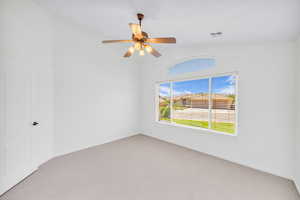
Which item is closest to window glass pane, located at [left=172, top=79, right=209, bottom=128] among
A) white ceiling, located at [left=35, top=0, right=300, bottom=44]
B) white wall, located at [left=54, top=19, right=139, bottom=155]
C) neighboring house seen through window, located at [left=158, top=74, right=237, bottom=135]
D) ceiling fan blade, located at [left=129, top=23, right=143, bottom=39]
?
neighboring house seen through window, located at [left=158, top=74, right=237, bottom=135]

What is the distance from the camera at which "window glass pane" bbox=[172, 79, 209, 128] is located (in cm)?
366

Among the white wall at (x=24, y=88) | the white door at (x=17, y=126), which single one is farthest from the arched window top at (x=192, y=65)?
the white door at (x=17, y=126)

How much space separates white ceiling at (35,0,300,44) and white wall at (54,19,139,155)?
0.67 m

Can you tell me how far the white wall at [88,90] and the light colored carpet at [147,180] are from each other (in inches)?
26.2

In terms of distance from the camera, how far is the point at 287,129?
220cm

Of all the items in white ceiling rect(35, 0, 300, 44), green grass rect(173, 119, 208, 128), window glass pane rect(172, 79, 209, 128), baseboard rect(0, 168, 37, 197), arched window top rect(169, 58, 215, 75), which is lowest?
baseboard rect(0, 168, 37, 197)

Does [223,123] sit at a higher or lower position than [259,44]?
lower

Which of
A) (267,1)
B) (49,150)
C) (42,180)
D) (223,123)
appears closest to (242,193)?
(223,123)

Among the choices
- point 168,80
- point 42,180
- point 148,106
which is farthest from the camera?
point 148,106

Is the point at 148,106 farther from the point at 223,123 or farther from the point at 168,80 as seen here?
the point at 223,123

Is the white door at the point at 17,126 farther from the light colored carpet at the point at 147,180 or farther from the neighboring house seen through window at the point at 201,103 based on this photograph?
the neighboring house seen through window at the point at 201,103

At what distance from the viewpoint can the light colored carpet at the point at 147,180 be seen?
181cm

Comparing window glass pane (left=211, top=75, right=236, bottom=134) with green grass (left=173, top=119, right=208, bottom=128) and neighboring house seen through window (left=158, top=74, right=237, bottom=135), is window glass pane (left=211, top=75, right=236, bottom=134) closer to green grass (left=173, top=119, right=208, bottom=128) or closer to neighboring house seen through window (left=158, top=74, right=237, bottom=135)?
neighboring house seen through window (left=158, top=74, right=237, bottom=135)

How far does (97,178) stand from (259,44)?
13.3 feet
